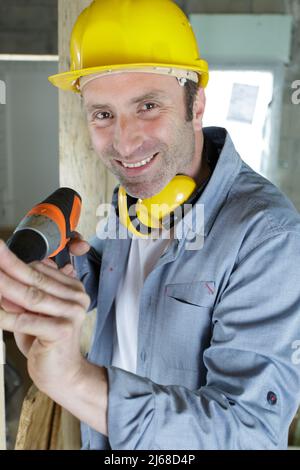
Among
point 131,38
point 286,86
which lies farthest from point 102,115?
point 286,86

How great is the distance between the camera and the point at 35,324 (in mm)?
702

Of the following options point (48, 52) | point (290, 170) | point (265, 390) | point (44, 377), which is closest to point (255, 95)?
point (290, 170)

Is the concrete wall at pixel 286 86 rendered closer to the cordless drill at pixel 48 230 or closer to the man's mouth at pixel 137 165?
the man's mouth at pixel 137 165

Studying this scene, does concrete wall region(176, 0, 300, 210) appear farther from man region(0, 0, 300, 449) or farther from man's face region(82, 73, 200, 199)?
man's face region(82, 73, 200, 199)

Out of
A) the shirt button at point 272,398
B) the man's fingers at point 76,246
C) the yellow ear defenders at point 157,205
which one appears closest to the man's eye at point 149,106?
the yellow ear defenders at point 157,205

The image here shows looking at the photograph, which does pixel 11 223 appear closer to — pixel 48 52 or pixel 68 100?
pixel 48 52

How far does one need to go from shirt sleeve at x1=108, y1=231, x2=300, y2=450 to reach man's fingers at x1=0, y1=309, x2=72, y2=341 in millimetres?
204

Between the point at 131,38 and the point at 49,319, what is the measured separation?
34.3 inches

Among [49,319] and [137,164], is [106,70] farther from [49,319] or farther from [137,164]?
[49,319]

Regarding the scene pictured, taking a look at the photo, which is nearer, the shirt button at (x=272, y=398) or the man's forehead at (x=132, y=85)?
the shirt button at (x=272, y=398)

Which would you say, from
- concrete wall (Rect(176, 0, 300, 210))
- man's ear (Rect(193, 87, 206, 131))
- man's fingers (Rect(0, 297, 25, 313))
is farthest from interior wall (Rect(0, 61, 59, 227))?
man's fingers (Rect(0, 297, 25, 313))

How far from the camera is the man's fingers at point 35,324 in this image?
2.29ft

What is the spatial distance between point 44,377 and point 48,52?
462 cm

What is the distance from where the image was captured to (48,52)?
4.84 metres
